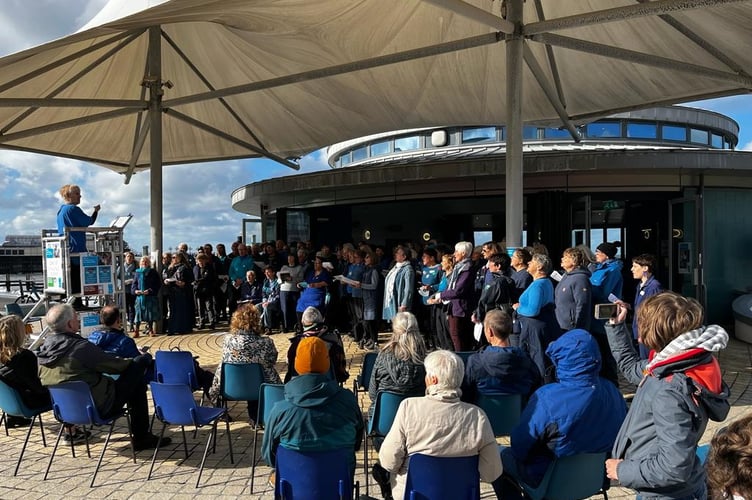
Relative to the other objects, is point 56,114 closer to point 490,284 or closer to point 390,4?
point 390,4

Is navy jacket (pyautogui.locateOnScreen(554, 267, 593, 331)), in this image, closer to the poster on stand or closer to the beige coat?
the beige coat

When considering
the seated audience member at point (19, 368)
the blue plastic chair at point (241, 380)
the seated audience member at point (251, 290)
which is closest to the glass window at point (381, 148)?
the seated audience member at point (251, 290)

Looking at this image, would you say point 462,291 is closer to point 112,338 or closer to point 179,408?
point 179,408

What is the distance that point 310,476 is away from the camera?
127 inches

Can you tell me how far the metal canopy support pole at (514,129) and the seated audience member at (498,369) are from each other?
11.9ft

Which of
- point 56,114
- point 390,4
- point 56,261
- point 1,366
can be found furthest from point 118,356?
point 56,114

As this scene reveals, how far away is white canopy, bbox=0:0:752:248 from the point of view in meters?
8.02

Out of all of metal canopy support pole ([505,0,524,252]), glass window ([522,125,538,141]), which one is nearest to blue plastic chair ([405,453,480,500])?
metal canopy support pole ([505,0,524,252])

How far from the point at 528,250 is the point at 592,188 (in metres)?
6.87

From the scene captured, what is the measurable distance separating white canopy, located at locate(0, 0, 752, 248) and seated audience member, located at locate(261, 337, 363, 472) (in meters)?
4.27

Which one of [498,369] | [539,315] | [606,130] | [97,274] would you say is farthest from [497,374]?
[606,130]

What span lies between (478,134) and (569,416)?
1873 cm

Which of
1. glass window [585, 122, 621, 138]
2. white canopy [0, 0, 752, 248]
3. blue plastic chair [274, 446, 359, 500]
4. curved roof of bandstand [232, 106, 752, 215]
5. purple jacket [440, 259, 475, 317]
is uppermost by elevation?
glass window [585, 122, 621, 138]

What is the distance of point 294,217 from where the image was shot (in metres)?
17.4
